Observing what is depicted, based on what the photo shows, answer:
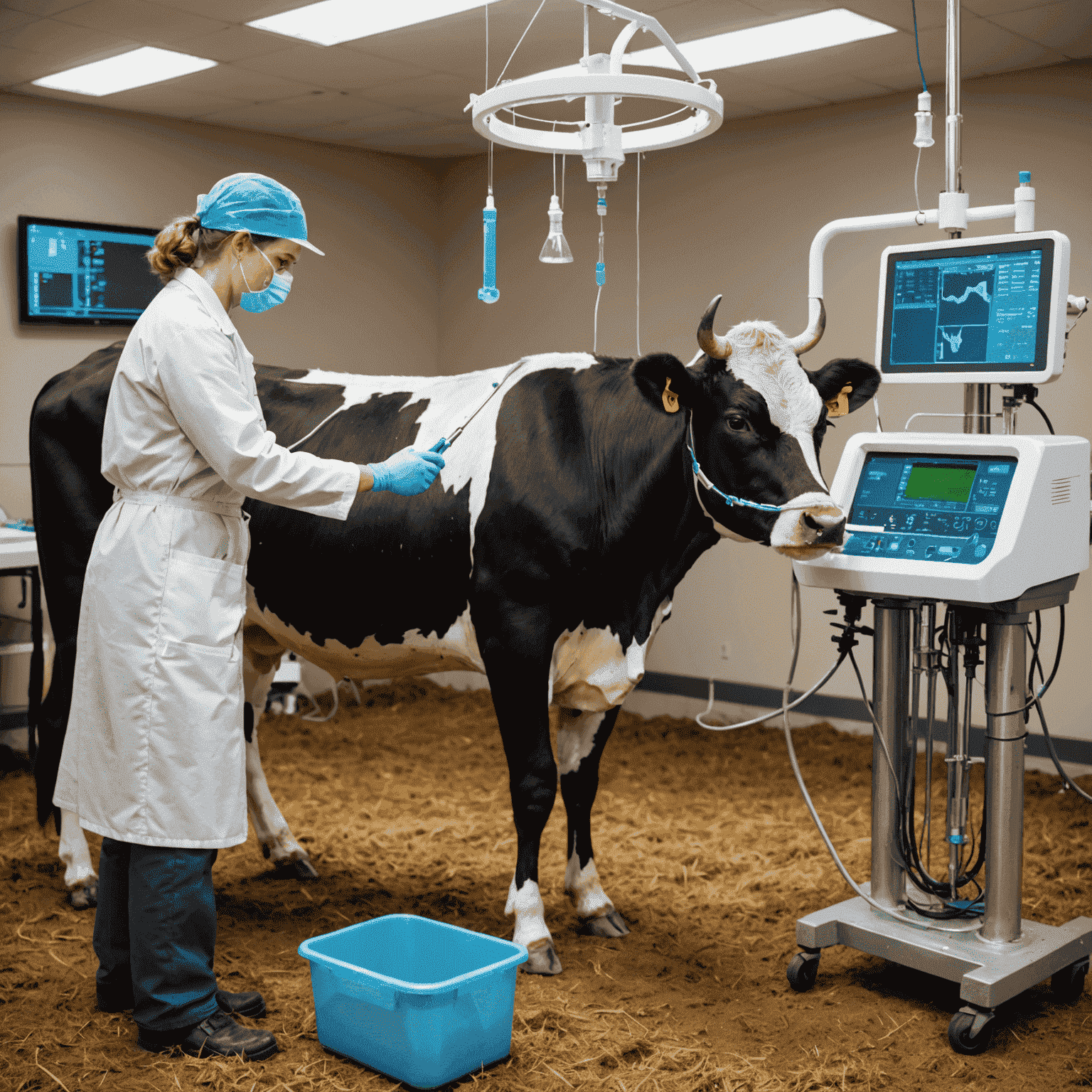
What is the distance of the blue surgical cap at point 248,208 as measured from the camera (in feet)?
7.57

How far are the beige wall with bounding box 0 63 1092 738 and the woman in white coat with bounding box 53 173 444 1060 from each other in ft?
10.5

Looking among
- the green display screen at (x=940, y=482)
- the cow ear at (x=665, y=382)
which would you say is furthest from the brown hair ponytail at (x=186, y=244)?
the green display screen at (x=940, y=482)

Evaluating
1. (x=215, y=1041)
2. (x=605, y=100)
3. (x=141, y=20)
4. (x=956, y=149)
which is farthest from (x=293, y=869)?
(x=141, y=20)

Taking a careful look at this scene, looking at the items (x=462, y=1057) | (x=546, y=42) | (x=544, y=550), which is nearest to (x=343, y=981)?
(x=462, y=1057)

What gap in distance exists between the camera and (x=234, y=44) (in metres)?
4.38

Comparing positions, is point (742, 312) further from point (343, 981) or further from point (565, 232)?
point (343, 981)

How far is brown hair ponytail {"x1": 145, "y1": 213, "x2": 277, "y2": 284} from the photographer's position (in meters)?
2.34

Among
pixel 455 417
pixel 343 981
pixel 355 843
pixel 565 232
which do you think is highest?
pixel 565 232

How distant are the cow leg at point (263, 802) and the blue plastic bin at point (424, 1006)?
1.03m

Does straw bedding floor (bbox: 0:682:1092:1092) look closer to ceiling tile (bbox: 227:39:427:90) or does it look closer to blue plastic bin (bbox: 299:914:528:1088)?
blue plastic bin (bbox: 299:914:528:1088)

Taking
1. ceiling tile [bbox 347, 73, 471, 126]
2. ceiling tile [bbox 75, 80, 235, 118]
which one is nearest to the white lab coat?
ceiling tile [bbox 347, 73, 471, 126]

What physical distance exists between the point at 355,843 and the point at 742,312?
303cm

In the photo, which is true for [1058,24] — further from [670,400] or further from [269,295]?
[269,295]

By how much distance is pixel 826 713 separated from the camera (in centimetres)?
543
